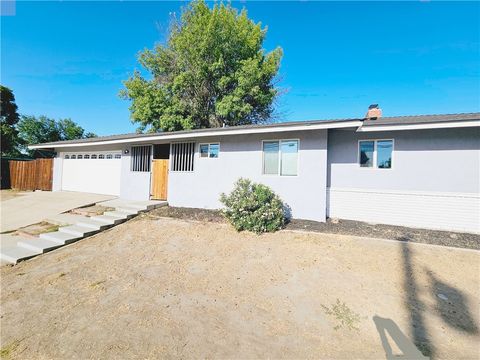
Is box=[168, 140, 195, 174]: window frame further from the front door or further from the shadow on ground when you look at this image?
the shadow on ground

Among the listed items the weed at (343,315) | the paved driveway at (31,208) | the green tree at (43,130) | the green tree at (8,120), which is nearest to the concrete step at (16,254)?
the paved driveway at (31,208)

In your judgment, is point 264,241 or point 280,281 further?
point 264,241

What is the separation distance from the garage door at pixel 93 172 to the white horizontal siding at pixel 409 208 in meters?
10.8

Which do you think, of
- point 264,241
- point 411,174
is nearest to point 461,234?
point 411,174

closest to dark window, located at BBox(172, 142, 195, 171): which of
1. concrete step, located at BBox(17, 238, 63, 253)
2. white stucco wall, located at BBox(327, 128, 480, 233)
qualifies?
concrete step, located at BBox(17, 238, 63, 253)

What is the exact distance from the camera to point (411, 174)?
706cm

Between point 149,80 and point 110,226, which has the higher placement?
point 149,80

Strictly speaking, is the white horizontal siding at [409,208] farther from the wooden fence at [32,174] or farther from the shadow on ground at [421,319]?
the wooden fence at [32,174]

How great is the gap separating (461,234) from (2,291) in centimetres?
1070

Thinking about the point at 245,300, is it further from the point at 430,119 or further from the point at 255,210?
the point at 430,119

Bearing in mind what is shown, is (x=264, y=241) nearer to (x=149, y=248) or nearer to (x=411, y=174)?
→ (x=149, y=248)

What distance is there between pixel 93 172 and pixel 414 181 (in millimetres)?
15121

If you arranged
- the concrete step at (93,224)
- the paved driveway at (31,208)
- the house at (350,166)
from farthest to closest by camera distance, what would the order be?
the paved driveway at (31,208), the concrete step at (93,224), the house at (350,166)

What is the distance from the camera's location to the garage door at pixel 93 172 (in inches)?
474
